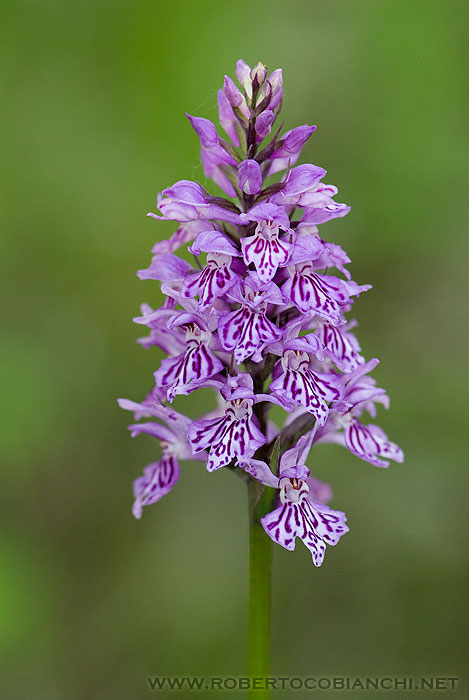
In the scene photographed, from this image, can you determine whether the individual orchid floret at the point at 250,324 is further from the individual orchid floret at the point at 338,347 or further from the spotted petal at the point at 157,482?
the spotted petal at the point at 157,482

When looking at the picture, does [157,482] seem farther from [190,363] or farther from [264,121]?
[264,121]

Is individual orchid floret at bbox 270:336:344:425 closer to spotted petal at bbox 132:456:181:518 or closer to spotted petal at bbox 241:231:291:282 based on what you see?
spotted petal at bbox 241:231:291:282

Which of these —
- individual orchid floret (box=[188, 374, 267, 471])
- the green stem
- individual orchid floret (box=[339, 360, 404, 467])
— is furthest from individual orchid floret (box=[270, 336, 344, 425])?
the green stem

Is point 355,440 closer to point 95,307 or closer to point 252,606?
point 252,606

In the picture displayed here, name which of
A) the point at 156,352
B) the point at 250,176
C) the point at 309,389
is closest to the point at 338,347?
the point at 309,389

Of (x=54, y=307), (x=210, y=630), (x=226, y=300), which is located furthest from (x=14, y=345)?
(x=226, y=300)

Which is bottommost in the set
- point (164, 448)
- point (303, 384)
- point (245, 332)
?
point (164, 448)
